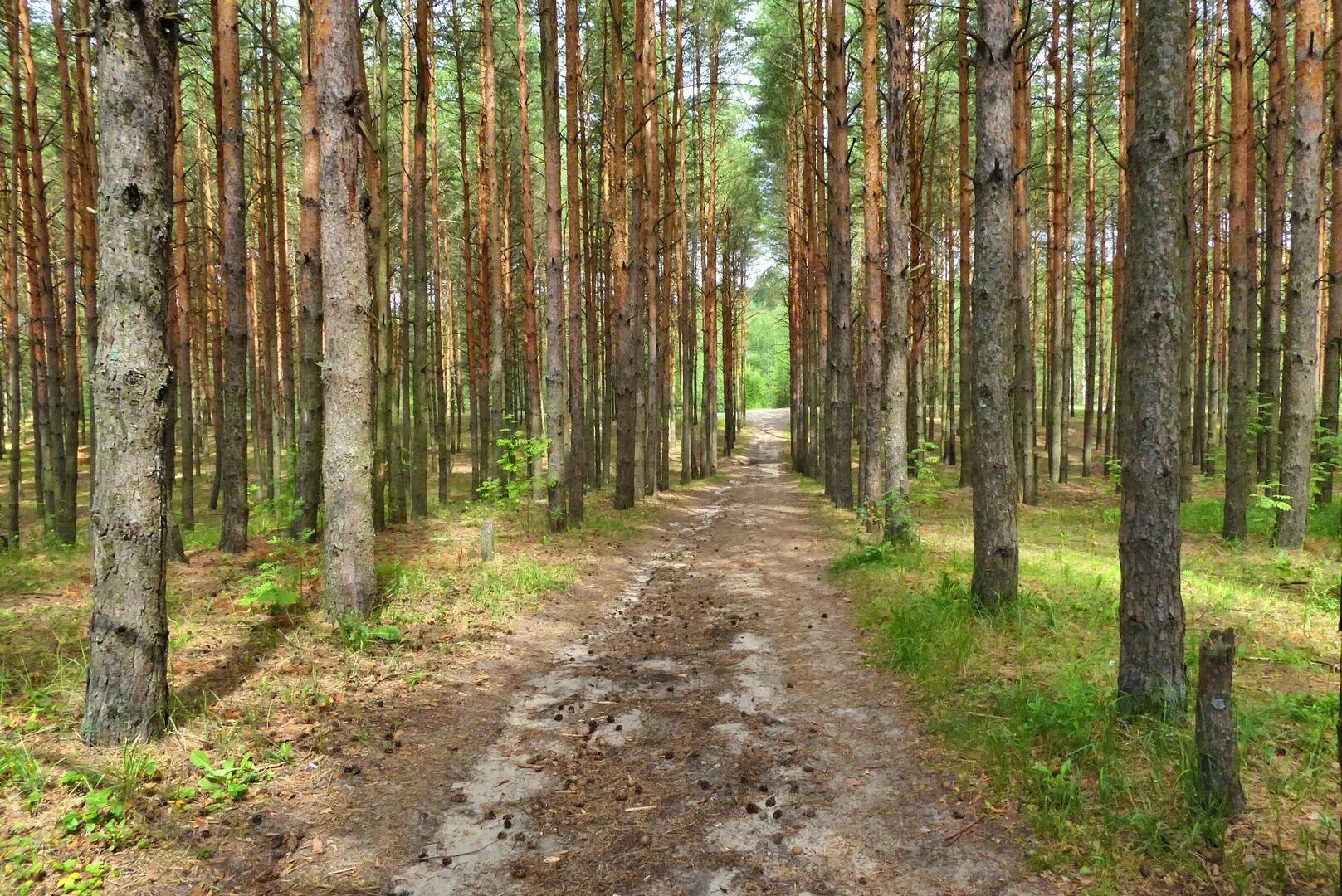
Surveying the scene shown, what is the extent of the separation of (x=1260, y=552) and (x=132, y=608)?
39.5ft

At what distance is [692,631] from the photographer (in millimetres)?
7398

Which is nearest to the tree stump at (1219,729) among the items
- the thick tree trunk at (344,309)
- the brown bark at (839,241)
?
the thick tree trunk at (344,309)

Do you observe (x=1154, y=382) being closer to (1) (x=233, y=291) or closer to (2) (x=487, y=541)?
(2) (x=487, y=541)

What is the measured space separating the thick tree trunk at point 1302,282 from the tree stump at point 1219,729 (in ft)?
27.3

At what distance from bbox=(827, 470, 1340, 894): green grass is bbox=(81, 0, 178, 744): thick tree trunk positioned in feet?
16.0

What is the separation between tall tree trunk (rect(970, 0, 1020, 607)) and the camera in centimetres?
629

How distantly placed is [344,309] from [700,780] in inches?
197

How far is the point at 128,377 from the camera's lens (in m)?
4.13

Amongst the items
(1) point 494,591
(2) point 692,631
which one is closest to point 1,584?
(1) point 494,591

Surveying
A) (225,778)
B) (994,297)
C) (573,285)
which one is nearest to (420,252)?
(573,285)

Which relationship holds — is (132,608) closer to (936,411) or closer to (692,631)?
(692,631)

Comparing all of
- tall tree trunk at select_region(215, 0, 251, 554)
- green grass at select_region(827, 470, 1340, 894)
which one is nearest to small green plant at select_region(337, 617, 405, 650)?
tall tree trunk at select_region(215, 0, 251, 554)

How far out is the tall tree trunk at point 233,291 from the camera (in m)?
9.12

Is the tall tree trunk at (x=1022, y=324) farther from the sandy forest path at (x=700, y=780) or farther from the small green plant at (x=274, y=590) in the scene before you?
the small green plant at (x=274, y=590)
